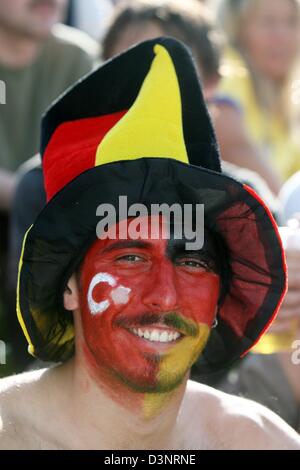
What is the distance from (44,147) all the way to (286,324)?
3.55 feet

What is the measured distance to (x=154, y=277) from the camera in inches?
102

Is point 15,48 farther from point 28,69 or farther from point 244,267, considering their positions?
point 244,267

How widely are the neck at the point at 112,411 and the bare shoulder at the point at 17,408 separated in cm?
10

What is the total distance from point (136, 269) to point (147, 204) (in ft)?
0.57

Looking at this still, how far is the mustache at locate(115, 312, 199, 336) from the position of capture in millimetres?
2576

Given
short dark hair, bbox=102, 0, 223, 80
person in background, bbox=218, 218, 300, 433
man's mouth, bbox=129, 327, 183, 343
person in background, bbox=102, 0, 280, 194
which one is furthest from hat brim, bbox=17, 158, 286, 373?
short dark hair, bbox=102, 0, 223, 80

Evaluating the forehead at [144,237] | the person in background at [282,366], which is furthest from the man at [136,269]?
the person in background at [282,366]

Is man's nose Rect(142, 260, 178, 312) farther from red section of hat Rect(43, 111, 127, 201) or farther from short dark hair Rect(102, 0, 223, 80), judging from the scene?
short dark hair Rect(102, 0, 223, 80)

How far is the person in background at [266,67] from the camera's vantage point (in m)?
5.32

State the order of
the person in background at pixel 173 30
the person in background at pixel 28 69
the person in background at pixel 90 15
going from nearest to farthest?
the person in background at pixel 173 30, the person in background at pixel 28 69, the person in background at pixel 90 15

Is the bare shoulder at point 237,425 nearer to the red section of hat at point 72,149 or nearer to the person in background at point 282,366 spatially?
the person in background at point 282,366

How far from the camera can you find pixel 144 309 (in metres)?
2.58

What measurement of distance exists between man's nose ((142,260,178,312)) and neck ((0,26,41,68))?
255 cm
